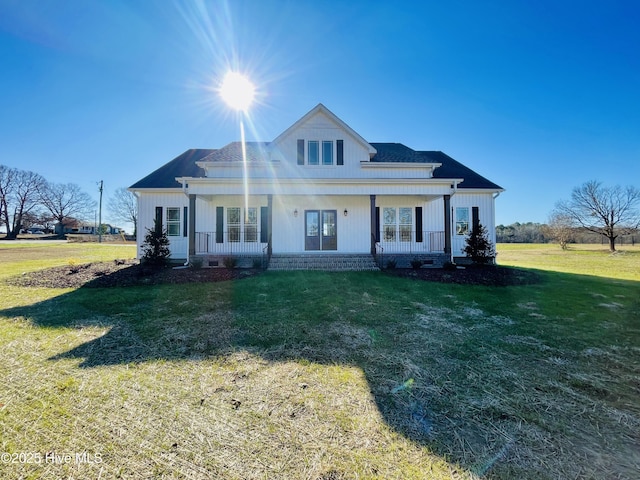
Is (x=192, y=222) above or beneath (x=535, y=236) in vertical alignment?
beneath

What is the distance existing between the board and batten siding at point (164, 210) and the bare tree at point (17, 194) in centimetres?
5378

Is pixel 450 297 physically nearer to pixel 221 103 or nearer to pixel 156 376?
pixel 156 376

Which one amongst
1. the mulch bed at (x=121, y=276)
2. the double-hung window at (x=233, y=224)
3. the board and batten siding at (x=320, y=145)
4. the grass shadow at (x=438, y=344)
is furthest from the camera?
the board and batten siding at (x=320, y=145)

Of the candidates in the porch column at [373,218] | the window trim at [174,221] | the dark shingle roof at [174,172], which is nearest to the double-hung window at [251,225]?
the window trim at [174,221]

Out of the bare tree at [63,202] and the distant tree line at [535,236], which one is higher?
the bare tree at [63,202]

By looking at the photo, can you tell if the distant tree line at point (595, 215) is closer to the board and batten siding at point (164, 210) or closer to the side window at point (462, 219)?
the side window at point (462, 219)

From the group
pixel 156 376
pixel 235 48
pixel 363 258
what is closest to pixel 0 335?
pixel 156 376

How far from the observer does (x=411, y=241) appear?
14.3 meters

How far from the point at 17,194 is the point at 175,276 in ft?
206

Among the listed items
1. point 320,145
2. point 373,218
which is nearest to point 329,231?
point 373,218

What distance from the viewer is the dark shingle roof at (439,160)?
49.6 ft

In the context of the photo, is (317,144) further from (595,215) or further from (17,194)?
(17,194)

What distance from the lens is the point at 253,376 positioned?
137 inches

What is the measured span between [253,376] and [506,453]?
2687 millimetres
